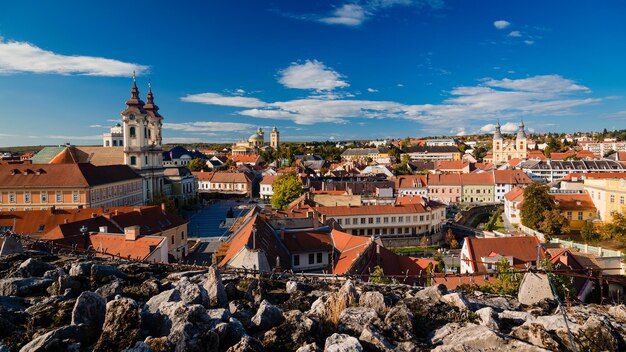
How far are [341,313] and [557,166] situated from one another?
300ft

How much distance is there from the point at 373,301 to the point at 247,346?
242 cm

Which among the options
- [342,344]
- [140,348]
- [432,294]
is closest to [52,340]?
[140,348]

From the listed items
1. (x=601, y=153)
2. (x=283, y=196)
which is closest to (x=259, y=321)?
(x=283, y=196)

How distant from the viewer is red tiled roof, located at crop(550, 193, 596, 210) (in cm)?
4625

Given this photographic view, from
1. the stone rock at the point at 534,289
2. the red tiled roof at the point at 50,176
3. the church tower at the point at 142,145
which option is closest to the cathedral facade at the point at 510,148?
the church tower at the point at 142,145

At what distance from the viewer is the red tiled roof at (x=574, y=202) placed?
152 ft

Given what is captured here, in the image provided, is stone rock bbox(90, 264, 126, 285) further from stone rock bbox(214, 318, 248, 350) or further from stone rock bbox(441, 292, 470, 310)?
stone rock bbox(441, 292, 470, 310)

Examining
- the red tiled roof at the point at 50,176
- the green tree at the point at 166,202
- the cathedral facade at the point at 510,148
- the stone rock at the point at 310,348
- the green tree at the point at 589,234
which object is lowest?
the green tree at the point at 589,234

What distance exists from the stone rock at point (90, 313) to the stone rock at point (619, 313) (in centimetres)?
731

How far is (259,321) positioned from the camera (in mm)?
5809

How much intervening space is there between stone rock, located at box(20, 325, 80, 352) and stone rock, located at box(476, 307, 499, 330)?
5239mm

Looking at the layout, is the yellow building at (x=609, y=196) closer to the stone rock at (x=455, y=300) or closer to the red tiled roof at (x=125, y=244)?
the red tiled roof at (x=125, y=244)

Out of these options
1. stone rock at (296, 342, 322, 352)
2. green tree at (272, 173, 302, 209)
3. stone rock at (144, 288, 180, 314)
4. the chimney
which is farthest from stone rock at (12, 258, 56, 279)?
green tree at (272, 173, 302, 209)

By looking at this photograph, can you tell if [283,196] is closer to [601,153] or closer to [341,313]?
[341,313]
